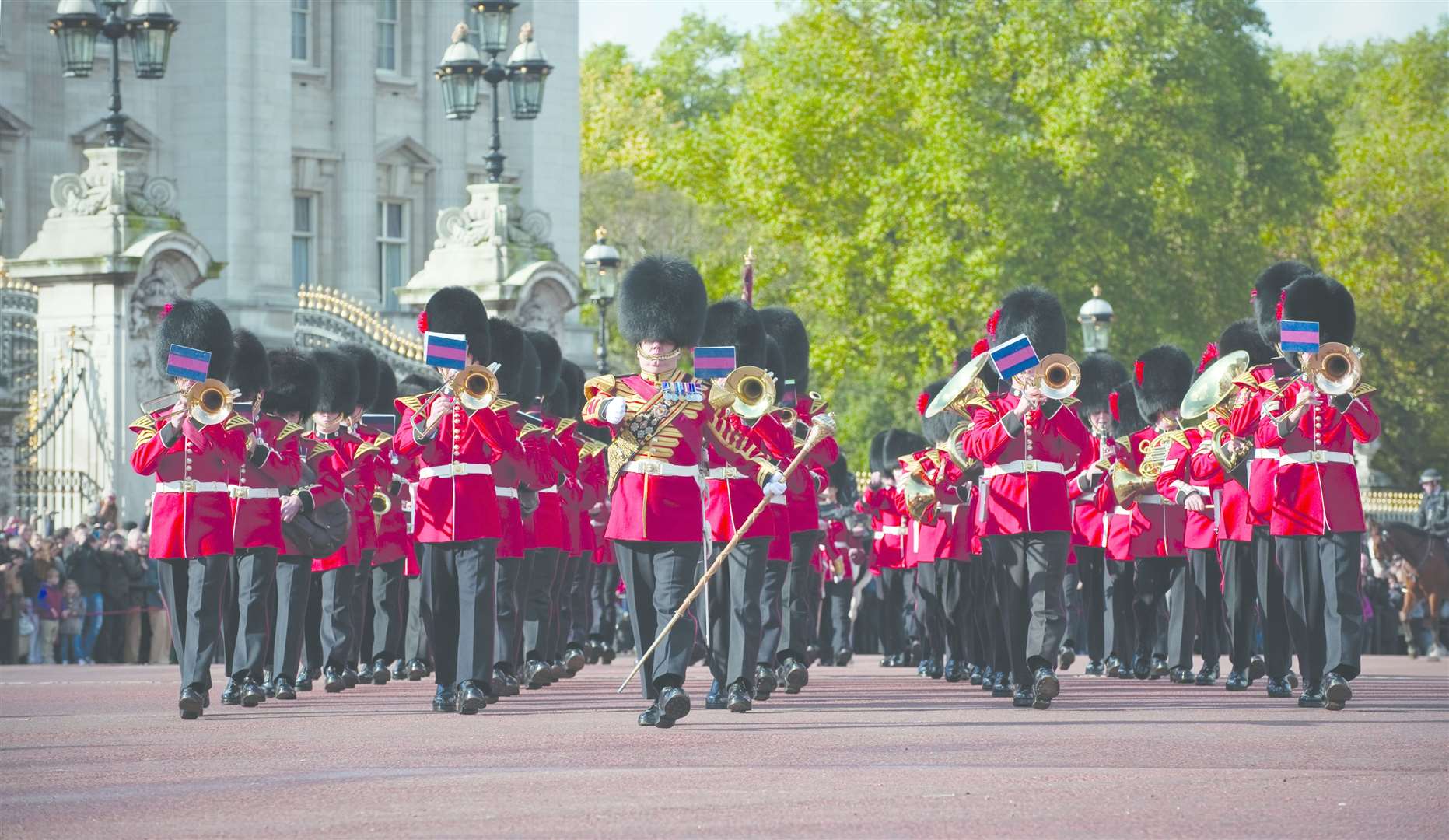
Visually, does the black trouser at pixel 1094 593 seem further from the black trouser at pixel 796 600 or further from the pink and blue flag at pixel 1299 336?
the pink and blue flag at pixel 1299 336

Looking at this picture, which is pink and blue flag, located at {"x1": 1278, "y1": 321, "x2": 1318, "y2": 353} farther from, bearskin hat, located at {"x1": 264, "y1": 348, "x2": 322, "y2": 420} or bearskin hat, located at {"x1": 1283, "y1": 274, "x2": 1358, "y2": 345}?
bearskin hat, located at {"x1": 264, "y1": 348, "x2": 322, "y2": 420}

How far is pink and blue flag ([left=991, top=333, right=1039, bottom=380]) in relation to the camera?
456 inches

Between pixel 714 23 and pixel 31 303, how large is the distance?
42457 mm

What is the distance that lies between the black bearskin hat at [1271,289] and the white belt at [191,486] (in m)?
4.77

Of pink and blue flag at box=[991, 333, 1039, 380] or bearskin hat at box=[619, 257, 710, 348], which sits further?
pink and blue flag at box=[991, 333, 1039, 380]

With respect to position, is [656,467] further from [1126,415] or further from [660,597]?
[1126,415]

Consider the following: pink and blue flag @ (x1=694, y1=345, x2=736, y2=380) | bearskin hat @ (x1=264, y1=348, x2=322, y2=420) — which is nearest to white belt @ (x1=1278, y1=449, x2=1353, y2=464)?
pink and blue flag @ (x1=694, y1=345, x2=736, y2=380)

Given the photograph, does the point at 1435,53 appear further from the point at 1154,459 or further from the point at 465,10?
the point at 1154,459

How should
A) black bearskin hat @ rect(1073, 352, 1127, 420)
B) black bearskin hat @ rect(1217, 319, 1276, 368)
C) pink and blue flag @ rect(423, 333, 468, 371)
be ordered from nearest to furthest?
pink and blue flag @ rect(423, 333, 468, 371) → black bearskin hat @ rect(1217, 319, 1276, 368) → black bearskin hat @ rect(1073, 352, 1127, 420)

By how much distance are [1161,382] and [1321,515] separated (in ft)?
10.7

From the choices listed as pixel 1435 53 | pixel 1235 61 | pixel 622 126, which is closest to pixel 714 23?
pixel 622 126

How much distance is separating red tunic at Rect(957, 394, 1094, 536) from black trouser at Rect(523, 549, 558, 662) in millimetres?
2959

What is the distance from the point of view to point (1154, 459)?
1446 cm

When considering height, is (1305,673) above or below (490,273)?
below
